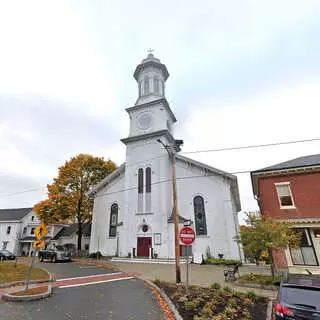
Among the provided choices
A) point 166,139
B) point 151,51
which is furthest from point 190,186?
point 151,51

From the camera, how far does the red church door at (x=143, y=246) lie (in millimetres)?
21516

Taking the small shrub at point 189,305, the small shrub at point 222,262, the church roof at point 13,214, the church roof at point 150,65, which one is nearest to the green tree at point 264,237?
the small shrub at point 189,305

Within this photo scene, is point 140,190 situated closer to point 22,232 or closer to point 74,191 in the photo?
point 74,191

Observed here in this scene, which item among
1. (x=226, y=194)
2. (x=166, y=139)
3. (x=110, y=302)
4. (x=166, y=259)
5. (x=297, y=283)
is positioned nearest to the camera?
(x=297, y=283)

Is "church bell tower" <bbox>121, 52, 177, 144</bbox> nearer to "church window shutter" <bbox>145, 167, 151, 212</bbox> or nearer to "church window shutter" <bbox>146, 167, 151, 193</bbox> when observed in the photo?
"church window shutter" <bbox>146, 167, 151, 193</bbox>

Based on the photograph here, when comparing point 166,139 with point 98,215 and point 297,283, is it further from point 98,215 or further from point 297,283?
point 297,283

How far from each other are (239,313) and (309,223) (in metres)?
10.6

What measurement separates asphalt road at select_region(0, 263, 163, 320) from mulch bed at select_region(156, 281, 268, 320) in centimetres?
81

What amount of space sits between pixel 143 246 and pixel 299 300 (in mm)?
19074

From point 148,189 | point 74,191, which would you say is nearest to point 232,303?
point 148,189

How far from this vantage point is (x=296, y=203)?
14.4 meters

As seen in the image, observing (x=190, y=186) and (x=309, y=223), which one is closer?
(x=309, y=223)

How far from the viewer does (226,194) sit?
2147 cm

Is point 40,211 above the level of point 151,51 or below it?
below
